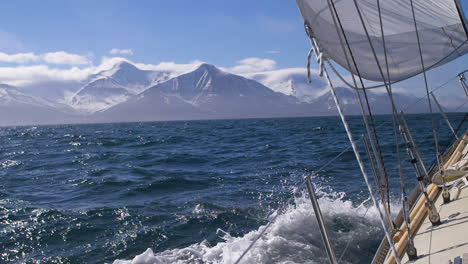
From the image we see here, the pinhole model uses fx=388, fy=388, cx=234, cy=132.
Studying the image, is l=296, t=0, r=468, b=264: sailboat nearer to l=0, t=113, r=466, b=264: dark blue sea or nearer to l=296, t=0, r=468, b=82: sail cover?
l=296, t=0, r=468, b=82: sail cover

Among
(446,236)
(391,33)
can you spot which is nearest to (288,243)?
(446,236)

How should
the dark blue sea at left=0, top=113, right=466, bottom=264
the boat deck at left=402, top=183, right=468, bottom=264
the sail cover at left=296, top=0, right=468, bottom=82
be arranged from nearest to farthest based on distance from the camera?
1. the boat deck at left=402, top=183, right=468, bottom=264
2. the sail cover at left=296, top=0, right=468, bottom=82
3. the dark blue sea at left=0, top=113, right=466, bottom=264

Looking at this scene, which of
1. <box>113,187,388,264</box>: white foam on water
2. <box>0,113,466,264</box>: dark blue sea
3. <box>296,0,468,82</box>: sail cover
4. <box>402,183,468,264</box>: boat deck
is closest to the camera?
<box>402,183,468,264</box>: boat deck

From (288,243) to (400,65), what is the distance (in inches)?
→ 116

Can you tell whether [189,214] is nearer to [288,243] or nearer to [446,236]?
[288,243]

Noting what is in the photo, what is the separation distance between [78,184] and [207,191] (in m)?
4.11

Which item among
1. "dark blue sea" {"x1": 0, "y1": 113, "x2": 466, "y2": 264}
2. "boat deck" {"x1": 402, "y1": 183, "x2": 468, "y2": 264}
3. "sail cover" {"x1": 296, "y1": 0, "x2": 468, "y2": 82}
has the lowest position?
"dark blue sea" {"x1": 0, "y1": 113, "x2": 466, "y2": 264}

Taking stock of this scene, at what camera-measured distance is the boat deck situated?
243cm

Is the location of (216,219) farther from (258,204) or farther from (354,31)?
(354,31)

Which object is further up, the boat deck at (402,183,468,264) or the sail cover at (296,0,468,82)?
the sail cover at (296,0,468,82)

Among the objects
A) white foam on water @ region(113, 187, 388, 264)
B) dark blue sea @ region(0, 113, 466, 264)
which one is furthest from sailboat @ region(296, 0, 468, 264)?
white foam on water @ region(113, 187, 388, 264)

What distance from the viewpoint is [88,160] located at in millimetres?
16406

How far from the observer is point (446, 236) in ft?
8.82

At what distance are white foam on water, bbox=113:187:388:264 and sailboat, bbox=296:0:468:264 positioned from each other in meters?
1.65
